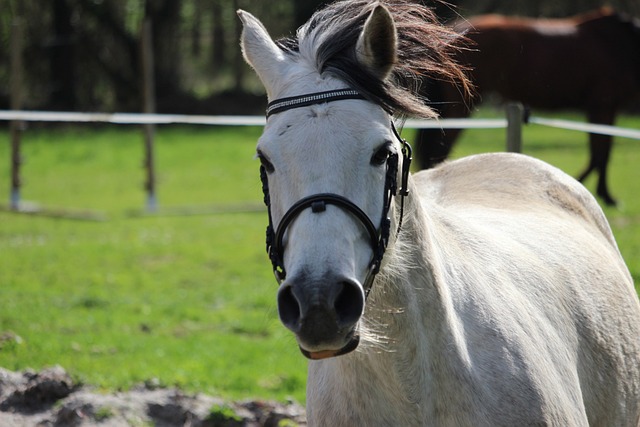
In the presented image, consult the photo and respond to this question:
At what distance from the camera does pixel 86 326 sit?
6.59 metres

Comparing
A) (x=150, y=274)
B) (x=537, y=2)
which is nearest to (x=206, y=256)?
(x=150, y=274)

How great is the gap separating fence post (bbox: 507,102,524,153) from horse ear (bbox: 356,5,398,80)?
2.76 meters

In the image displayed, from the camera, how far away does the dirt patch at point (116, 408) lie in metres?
4.27

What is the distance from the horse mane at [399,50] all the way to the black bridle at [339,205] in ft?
0.21

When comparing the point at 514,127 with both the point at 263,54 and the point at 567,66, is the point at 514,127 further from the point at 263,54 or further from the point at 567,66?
the point at 567,66

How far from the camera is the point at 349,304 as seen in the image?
6.72 ft

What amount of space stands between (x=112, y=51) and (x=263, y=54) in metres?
22.1

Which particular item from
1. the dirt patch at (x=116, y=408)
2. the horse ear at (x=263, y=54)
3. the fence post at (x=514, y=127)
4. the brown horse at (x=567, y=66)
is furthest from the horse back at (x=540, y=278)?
the brown horse at (x=567, y=66)

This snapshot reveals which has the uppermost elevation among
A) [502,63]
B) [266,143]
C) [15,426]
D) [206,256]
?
[266,143]

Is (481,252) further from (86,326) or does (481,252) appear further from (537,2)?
(537,2)

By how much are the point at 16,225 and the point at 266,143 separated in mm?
10012

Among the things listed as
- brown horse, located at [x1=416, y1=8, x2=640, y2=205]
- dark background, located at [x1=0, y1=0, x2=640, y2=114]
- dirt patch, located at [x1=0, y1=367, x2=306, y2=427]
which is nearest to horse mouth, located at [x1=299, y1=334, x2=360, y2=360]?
dirt patch, located at [x1=0, y1=367, x2=306, y2=427]

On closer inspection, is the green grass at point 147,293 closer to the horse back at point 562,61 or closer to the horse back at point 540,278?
the horse back at point 540,278

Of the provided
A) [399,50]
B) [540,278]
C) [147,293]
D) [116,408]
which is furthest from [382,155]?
[147,293]
